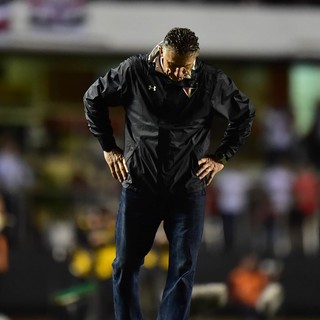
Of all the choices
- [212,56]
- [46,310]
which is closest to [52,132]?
[212,56]

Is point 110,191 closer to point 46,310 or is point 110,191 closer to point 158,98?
point 46,310

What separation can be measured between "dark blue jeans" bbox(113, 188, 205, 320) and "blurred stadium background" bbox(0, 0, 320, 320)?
726cm

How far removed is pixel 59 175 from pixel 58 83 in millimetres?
4079

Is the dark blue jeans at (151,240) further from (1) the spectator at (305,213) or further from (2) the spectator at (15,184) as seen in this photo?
(1) the spectator at (305,213)

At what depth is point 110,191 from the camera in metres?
20.1

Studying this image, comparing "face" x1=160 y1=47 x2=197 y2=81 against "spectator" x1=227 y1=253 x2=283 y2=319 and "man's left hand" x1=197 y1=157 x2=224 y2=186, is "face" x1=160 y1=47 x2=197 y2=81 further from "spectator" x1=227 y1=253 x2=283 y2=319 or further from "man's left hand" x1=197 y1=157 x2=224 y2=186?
"spectator" x1=227 y1=253 x2=283 y2=319

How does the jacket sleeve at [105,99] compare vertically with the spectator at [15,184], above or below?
above

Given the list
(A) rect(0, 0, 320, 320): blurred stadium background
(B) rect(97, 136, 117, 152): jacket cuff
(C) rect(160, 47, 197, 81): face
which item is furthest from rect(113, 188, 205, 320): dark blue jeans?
(A) rect(0, 0, 320, 320): blurred stadium background

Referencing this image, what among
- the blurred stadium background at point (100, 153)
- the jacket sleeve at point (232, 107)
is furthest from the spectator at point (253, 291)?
the jacket sleeve at point (232, 107)

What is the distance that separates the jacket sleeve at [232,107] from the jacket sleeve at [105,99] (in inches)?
23.2

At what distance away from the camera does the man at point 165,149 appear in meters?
7.85

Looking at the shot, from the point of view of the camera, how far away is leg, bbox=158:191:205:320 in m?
8.10

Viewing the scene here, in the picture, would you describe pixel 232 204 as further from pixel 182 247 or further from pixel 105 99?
pixel 105 99

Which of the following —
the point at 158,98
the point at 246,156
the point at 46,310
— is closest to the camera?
the point at 158,98
